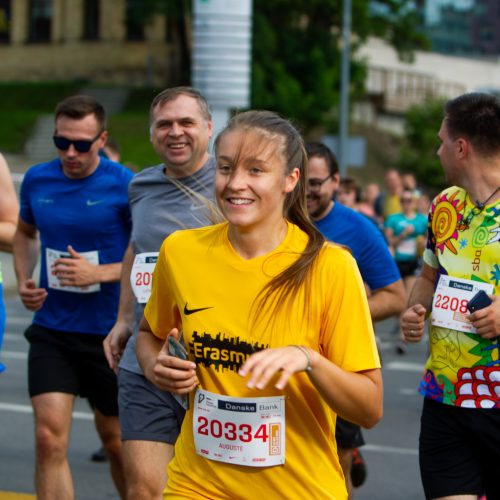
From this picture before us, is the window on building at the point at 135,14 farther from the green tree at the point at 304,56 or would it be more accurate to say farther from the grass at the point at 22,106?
the green tree at the point at 304,56

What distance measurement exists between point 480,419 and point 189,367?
5.06 feet

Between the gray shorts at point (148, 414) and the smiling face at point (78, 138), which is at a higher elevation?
the smiling face at point (78, 138)

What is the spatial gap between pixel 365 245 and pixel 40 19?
50.3 m

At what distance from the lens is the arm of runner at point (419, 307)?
4.84 meters

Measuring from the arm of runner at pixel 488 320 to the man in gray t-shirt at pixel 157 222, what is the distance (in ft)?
3.96

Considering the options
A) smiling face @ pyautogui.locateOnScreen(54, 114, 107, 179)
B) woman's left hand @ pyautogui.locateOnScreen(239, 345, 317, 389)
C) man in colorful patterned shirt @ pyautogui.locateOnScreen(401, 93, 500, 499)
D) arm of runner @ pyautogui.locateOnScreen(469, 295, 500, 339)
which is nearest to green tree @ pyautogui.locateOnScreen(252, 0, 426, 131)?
smiling face @ pyautogui.locateOnScreen(54, 114, 107, 179)

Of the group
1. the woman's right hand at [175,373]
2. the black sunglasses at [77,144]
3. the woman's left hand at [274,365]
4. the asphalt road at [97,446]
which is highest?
the black sunglasses at [77,144]

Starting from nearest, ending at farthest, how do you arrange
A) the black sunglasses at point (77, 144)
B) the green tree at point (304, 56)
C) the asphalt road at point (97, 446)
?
the black sunglasses at point (77, 144) < the asphalt road at point (97, 446) < the green tree at point (304, 56)

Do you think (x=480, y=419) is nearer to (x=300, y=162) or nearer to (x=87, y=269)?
(x=300, y=162)

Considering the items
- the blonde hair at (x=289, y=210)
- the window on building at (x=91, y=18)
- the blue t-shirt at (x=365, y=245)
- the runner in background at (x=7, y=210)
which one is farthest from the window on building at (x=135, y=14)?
the blonde hair at (x=289, y=210)

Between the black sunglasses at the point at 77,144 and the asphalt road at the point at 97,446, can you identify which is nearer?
the black sunglasses at the point at 77,144

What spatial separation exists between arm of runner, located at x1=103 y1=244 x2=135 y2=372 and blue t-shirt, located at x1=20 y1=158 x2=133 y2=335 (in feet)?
2.27

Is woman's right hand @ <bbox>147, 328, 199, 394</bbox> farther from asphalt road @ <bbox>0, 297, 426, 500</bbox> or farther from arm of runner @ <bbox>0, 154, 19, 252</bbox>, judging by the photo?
asphalt road @ <bbox>0, 297, 426, 500</bbox>

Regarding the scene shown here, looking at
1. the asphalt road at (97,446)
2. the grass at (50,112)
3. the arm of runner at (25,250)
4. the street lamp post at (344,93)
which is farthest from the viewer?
the grass at (50,112)
